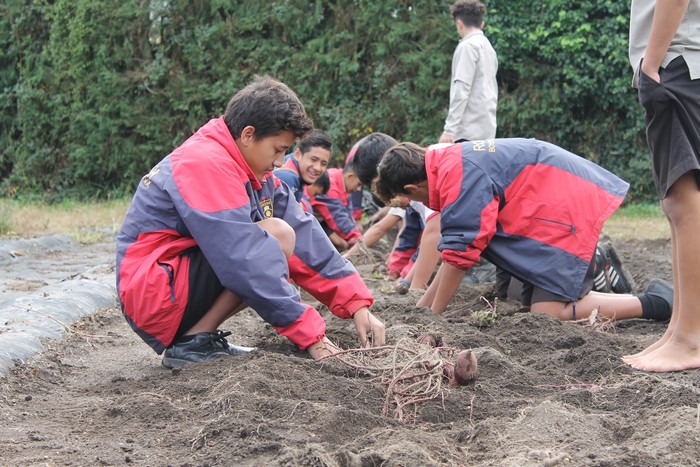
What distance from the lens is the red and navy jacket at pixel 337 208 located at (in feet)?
28.7

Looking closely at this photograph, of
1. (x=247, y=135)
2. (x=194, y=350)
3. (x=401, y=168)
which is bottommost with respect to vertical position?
(x=194, y=350)

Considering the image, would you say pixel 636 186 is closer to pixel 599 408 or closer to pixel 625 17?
pixel 625 17

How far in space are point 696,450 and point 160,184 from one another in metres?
2.37

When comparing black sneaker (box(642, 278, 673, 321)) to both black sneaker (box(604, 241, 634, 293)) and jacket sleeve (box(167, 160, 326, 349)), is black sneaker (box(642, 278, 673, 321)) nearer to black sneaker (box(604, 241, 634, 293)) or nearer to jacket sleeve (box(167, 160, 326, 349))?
black sneaker (box(604, 241, 634, 293))

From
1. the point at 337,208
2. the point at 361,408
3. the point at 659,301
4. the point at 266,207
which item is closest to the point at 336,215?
the point at 337,208

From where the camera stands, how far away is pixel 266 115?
3.94 metres

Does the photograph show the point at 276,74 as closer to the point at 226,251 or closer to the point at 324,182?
the point at 324,182

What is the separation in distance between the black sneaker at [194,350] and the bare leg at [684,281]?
1.80m

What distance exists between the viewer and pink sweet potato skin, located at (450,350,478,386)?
3348 millimetres

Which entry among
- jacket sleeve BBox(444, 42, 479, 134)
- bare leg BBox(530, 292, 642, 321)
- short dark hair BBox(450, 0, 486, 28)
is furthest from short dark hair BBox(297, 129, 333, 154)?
bare leg BBox(530, 292, 642, 321)

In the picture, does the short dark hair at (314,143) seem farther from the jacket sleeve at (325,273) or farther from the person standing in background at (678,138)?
the person standing in background at (678,138)

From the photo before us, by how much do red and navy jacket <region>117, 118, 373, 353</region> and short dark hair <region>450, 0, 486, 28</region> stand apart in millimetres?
4090

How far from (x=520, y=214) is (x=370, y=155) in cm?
161

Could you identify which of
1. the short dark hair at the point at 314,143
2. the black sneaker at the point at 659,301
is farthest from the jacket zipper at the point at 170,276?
the short dark hair at the point at 314,143
